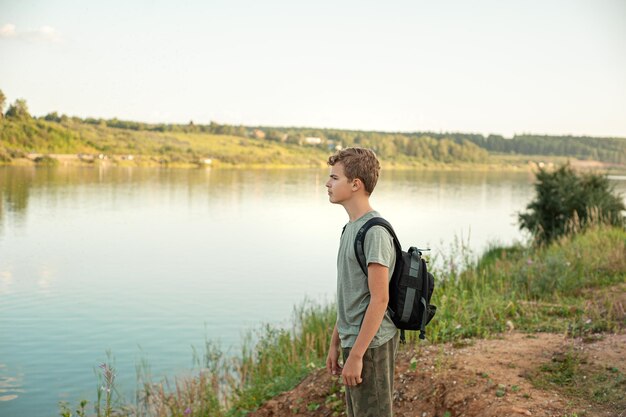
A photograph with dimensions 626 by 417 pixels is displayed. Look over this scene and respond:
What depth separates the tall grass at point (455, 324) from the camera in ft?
21.4

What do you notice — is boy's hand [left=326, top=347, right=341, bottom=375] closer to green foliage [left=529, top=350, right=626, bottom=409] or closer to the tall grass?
green foliage [left=529, top=350, right=626, bottom=409]

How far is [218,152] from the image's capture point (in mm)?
109375

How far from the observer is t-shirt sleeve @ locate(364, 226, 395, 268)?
305 cm

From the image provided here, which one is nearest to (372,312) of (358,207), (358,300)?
(358,300)

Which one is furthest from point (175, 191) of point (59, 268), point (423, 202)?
point (59, 268)

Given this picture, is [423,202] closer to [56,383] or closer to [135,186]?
[135,186]

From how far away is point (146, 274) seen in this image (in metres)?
16.8

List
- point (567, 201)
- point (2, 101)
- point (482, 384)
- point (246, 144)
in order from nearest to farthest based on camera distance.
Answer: point (482, 384) < point (567, 201) < point (2, 101) < point (246, 144)

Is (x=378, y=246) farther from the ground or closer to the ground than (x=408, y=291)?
farther from the ground

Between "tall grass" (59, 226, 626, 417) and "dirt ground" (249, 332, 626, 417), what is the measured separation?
400 mm

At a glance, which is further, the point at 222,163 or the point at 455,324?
the point at 222,163

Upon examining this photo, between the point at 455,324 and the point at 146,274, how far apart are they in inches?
466

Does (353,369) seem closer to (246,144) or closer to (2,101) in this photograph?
(2,101)

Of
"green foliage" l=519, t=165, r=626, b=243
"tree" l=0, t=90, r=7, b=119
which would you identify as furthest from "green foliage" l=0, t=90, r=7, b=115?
"green foliage" l=519, t=165, r=626, b=243
